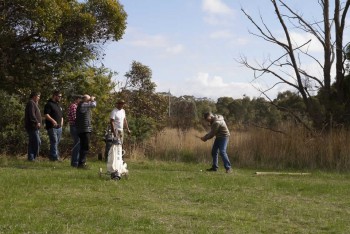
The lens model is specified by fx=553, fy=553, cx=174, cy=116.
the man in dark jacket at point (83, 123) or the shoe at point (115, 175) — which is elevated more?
the man in dark jacket at point (83, 123)

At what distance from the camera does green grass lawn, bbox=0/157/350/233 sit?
6797 millimetres

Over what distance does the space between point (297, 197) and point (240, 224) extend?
2910 millimetres

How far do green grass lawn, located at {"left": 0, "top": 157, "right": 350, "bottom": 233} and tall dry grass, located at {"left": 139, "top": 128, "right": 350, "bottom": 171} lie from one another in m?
3.98

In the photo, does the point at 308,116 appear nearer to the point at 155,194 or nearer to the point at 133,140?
the point at 133,140

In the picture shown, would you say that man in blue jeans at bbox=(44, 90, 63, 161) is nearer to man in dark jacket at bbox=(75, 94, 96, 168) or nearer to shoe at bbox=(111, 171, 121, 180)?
man in dark jacket at bbox=(75, 94, 96, 168)

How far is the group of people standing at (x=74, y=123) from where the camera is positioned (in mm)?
12273

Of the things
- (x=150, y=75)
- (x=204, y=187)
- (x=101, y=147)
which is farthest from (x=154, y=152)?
(x=150, y=75)

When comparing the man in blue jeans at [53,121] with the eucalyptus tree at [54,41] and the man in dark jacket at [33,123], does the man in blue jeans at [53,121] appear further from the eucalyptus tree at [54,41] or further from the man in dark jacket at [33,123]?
the eucalyptus tree at [54,41]

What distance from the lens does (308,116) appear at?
67.8 ft

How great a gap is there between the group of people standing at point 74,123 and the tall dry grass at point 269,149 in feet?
15.2

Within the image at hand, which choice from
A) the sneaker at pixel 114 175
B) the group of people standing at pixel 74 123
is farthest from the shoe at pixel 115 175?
the group of people standing at pixel 74 123

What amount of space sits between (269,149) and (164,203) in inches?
348

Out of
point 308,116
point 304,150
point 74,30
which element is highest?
point 74,30

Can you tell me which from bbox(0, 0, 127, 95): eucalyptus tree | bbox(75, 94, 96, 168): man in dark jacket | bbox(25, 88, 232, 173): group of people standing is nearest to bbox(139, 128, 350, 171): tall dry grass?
bbox(25, 88, 232, 173): group of people standing
